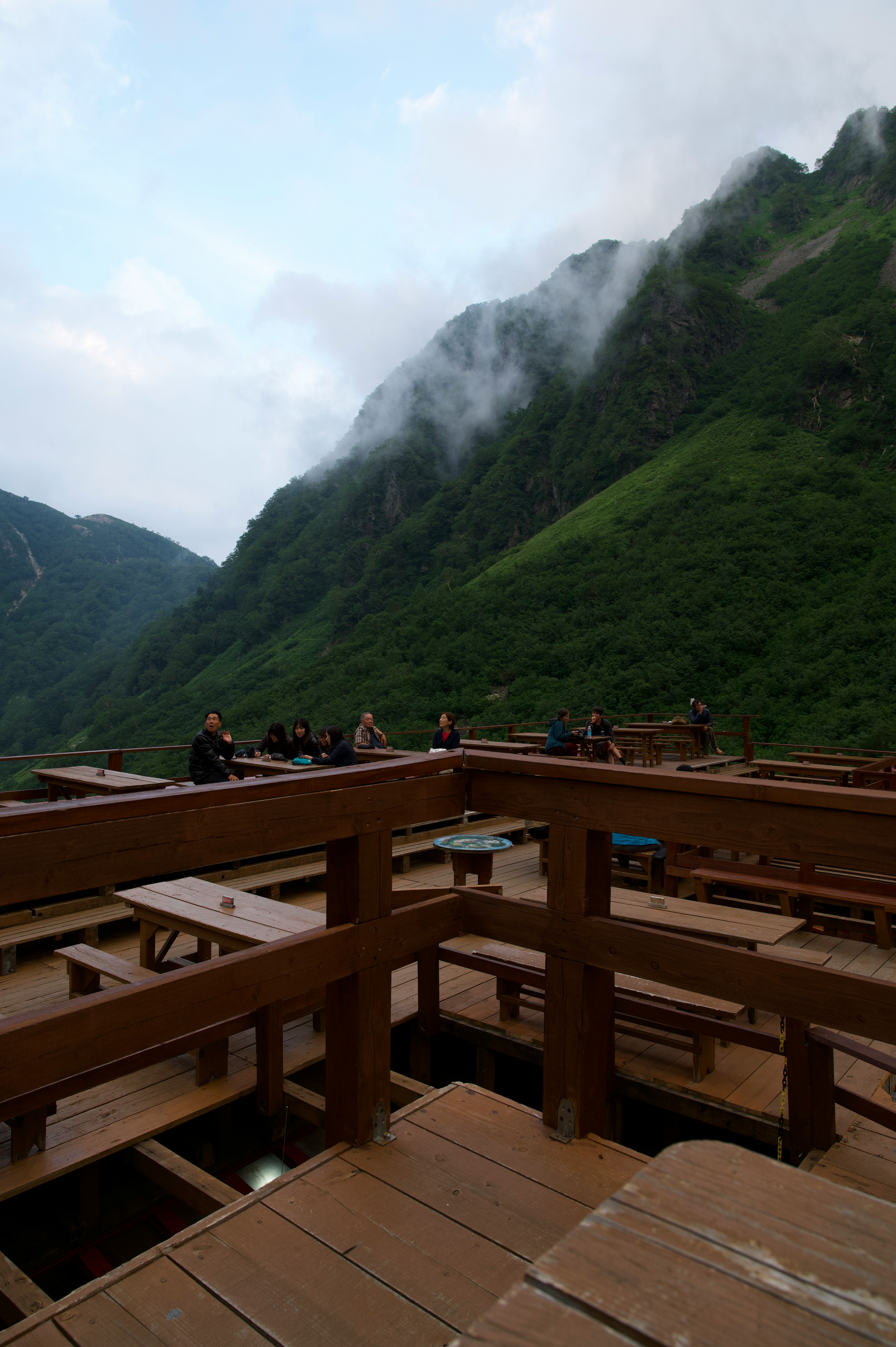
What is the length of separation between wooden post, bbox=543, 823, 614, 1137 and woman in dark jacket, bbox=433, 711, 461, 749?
5.39 m

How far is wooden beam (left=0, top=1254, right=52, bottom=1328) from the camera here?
2.20 metres

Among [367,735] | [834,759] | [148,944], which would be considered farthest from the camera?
[834,759]

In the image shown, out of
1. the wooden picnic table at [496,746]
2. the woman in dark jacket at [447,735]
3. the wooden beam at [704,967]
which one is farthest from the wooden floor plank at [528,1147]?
the woman in dark jacket at [447,735]

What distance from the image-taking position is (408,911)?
2098mm

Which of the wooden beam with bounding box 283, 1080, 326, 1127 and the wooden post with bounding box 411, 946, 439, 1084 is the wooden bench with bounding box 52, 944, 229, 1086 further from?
the wooden post with bounding box 411, 946, 439, 1084

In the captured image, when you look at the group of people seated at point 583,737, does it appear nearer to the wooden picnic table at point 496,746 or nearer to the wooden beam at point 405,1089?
the wooden picnic table at point 496,746

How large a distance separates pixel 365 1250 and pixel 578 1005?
0.73 m

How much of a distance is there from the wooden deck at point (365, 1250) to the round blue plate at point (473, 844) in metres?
3.60

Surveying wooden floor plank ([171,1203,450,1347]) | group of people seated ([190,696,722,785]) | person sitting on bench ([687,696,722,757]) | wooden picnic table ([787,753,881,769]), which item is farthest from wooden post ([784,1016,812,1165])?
person sitting on bench ([687,696,722,757])

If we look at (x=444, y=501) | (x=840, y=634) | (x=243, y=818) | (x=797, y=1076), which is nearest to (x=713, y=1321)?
(x=243, y=818)

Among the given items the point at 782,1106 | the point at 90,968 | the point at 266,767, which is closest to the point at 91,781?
the point at 266,767

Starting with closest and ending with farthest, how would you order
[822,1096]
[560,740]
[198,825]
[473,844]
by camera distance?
[198,825]
[822,1096]
[473,844]
[560,740]

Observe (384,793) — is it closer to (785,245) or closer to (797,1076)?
(797,1076)

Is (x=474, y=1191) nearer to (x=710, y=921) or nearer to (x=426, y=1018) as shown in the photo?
(x=426, y=1018)
